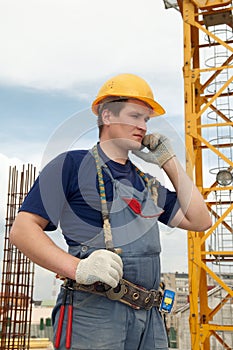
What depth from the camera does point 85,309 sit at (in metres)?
1.89

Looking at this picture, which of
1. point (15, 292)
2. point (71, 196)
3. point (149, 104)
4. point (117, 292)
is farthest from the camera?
point (15, 292)

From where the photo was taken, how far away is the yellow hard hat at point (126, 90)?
7.16 ft

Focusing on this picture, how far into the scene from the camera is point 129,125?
7.08ft

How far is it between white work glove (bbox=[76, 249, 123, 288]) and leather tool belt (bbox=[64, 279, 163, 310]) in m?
0.09

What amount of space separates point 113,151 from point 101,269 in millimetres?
659

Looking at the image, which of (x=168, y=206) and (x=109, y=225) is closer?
(x=109, y=225)

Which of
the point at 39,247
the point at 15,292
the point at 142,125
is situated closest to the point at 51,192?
the point at 39,247

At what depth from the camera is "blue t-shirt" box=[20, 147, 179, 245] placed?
Result: 1.95 metres

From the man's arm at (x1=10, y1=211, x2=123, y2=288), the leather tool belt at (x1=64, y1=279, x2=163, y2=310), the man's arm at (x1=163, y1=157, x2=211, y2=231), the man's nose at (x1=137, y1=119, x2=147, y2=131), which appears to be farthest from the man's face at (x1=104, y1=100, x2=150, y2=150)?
the leather tool belt at (x1=64, y1=279, x2=163, y2=310)

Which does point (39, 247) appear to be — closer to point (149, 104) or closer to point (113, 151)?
point (113, 151)

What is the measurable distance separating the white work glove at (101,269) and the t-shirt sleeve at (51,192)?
259mm

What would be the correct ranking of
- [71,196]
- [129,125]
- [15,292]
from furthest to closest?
[15,292] < [129,125] < [71,196]


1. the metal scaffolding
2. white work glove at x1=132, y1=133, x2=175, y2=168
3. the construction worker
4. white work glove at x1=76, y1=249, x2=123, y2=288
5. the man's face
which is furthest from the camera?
the metal scaffolding

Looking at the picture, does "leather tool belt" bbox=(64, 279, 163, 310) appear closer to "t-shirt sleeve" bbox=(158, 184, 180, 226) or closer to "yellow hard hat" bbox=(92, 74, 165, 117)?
"t-shirt sleeve" bbox=(158, 184, 180, 226)
